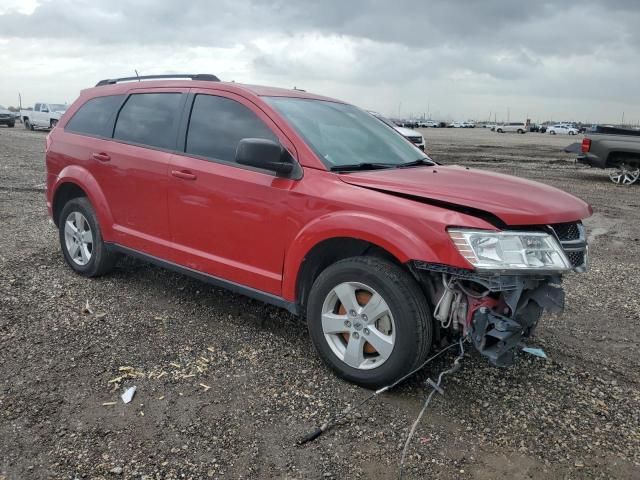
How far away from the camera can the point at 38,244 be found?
6.62 meters

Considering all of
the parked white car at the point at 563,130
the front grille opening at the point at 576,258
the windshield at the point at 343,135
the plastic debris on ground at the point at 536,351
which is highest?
the parked white car at the point at 563,130

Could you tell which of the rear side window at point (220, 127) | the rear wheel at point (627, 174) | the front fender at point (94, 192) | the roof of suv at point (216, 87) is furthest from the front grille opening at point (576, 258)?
the rear wheel at point (627, 174)

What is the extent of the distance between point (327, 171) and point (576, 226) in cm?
156

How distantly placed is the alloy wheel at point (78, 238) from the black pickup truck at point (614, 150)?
486 inches

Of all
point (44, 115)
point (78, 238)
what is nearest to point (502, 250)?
point (78, 238)

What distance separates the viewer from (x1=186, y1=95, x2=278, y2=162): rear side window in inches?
157

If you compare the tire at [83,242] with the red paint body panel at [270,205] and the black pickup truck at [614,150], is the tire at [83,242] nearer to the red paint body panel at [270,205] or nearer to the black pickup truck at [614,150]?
the red paint body panel at [270,205]

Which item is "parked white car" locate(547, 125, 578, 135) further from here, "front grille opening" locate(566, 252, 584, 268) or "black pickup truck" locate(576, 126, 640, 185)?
"front grille opening" locate(566, 252, 584, 268)

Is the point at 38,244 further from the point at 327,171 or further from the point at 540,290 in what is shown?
the point at 540,290

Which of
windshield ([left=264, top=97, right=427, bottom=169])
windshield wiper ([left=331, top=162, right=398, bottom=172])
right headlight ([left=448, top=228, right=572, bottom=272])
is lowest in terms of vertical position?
right headlight ([left=448, top=228, right=572, bottom=272])

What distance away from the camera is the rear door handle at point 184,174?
4.15 metres

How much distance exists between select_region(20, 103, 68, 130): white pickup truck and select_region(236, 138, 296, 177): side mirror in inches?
1226

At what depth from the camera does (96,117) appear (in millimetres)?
5227

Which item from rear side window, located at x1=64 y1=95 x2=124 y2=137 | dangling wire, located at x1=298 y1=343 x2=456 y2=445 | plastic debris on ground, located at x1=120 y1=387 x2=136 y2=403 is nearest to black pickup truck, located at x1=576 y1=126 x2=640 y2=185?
rear side window, located at x1=64 y1=95 x2=124 y2=137
